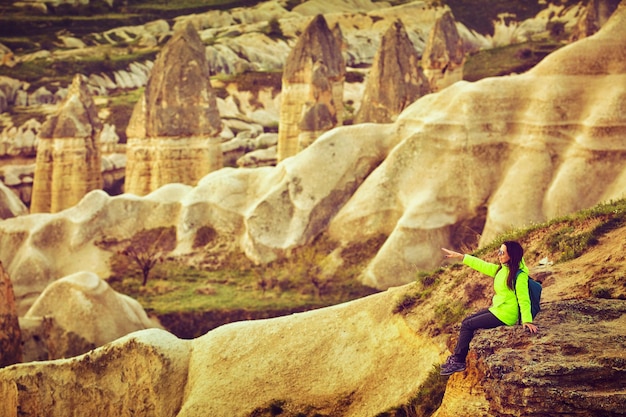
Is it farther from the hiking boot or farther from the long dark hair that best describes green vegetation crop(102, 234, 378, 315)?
the long dark hair

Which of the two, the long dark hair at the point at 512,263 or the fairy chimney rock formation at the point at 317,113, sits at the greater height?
the long dark hair at the point at 512,263

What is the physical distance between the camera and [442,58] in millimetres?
48031

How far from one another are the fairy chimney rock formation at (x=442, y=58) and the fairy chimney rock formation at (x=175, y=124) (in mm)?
18321

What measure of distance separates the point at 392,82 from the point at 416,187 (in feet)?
43.5

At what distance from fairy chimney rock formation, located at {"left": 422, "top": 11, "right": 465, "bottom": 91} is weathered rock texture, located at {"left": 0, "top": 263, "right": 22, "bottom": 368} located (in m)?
32.1

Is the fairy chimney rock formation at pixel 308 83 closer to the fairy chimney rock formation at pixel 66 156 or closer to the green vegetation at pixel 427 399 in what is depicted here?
the fairy chimney rock formation at pixel 66 156

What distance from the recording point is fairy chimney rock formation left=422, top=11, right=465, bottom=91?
48094 millimetres

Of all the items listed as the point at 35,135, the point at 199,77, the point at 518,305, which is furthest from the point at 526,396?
the point at 35,135

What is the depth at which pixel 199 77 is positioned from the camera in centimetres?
3234

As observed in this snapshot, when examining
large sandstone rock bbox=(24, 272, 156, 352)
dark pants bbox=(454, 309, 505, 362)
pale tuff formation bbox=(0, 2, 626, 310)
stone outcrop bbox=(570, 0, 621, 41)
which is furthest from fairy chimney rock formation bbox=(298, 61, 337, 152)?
dark pants bbox=(454, 309, 505, 362)

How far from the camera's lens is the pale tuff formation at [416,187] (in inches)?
854

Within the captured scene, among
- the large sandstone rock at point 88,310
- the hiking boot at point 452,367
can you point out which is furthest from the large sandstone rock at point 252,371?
the large sandstone rock at point 88,310

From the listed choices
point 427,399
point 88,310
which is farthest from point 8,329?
point 427,399

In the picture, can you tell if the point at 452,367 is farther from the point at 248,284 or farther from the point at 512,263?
the point at 248,284
